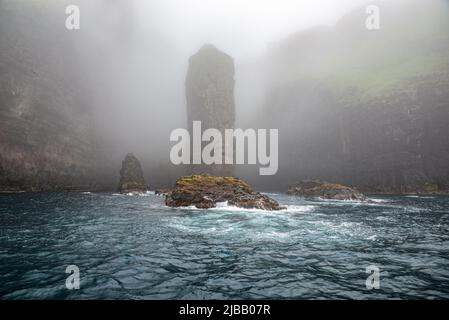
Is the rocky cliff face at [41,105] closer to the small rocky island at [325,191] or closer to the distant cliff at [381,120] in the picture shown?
the small rocky island at [325,191]

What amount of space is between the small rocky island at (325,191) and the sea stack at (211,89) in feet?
141

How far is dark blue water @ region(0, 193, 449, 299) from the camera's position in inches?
609

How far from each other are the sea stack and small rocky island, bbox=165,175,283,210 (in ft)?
225

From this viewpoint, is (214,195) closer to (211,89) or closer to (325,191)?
(325,191)

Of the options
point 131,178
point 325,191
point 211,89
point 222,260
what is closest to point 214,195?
point 222,260

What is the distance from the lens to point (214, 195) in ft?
207

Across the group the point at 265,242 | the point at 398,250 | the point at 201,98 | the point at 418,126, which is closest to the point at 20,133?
the point at 201,98

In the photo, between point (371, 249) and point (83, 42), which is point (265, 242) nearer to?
point (371, 249)

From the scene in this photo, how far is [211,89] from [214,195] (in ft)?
303

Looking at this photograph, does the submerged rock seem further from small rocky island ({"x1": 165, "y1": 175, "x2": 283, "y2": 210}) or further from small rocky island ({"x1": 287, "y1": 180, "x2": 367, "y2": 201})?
small rocky island ({"x1": 165, "y1": 175, "x2": 283, "y2": 210})

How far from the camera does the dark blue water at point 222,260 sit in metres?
15.5

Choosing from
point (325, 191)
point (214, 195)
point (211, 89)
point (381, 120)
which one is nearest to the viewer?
point (214, 195)

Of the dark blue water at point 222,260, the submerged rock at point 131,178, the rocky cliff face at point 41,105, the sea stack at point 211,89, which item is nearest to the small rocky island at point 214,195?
the dark blue water at point 222,260

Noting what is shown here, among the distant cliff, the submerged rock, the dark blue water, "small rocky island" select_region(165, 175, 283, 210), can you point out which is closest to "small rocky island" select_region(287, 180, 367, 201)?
the distant cliff
